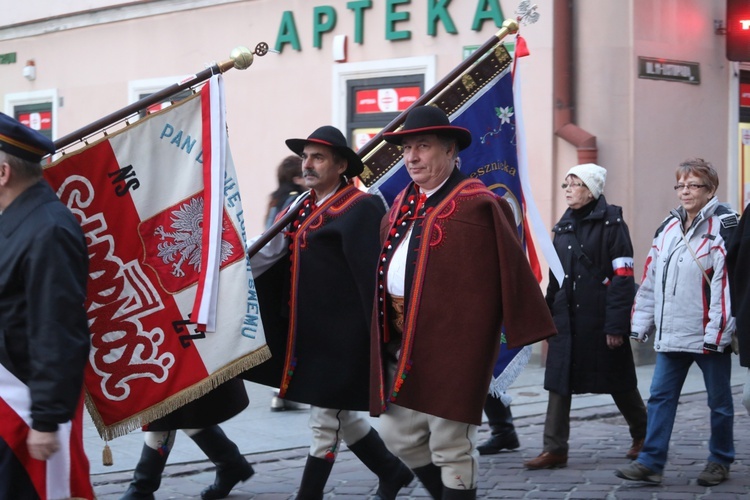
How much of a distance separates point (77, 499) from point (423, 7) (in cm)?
912

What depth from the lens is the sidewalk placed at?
6.23 meters

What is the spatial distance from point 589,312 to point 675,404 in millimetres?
753

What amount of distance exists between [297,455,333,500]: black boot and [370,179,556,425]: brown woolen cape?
0.84 m

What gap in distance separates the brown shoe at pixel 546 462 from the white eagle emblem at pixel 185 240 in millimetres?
2451

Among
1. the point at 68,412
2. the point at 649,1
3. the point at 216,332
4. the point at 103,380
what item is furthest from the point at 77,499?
the point at 649,1

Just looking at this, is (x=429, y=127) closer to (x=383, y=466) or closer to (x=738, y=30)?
(x=383, y=466)

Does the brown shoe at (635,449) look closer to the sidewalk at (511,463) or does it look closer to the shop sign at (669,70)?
the sidewalk at (511,463)

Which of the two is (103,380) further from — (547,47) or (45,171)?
(547,47)

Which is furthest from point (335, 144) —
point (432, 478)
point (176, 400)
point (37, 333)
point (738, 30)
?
point (738, 30)

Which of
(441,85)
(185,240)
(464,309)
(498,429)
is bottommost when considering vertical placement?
(498,429)

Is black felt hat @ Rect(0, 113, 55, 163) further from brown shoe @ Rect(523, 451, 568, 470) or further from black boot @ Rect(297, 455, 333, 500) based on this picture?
brown shoe @ Rect(523, 451, 568, 470)

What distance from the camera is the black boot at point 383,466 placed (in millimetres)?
5855

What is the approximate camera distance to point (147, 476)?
18.8 feet

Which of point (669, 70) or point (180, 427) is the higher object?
point (669, 70)
